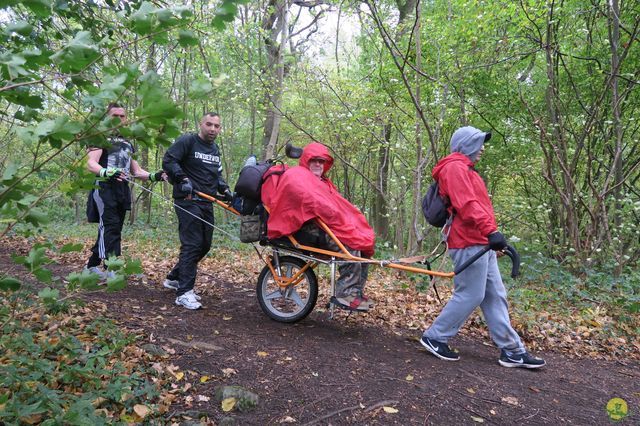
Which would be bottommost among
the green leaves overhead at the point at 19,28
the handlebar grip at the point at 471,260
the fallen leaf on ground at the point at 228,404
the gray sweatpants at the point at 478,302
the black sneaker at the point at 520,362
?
the fallen leaf on ground at the point at 228,404

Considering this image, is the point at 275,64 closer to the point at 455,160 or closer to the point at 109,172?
the point at 455,160

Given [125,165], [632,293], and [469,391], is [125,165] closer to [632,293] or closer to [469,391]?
[469,391]

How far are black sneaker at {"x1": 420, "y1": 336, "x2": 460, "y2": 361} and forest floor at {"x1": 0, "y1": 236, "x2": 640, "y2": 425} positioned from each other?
0.11 metres

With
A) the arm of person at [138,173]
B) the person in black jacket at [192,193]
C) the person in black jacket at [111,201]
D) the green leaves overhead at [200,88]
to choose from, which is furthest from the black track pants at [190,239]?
the green leaves overhead at [200,88]

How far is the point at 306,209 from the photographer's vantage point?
4.24 metres

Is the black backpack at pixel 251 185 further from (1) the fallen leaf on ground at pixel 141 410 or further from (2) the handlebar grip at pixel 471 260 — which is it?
(1) the fallen leaf on ground at pixel 141 410

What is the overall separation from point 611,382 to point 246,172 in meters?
4.15

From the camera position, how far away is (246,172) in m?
4.62

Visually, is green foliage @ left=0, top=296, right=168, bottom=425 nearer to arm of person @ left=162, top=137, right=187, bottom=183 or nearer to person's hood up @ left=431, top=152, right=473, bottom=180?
arm of person @ left=162, top=137, right=187, bottom=183

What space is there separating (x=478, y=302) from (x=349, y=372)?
140cm

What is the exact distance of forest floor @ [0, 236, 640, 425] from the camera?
120 inches

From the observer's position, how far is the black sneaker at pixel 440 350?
13.5ft

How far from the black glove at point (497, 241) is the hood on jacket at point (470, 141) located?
82 centimetres

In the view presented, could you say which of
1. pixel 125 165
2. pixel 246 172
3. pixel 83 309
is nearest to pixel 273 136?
pixel 125 165
